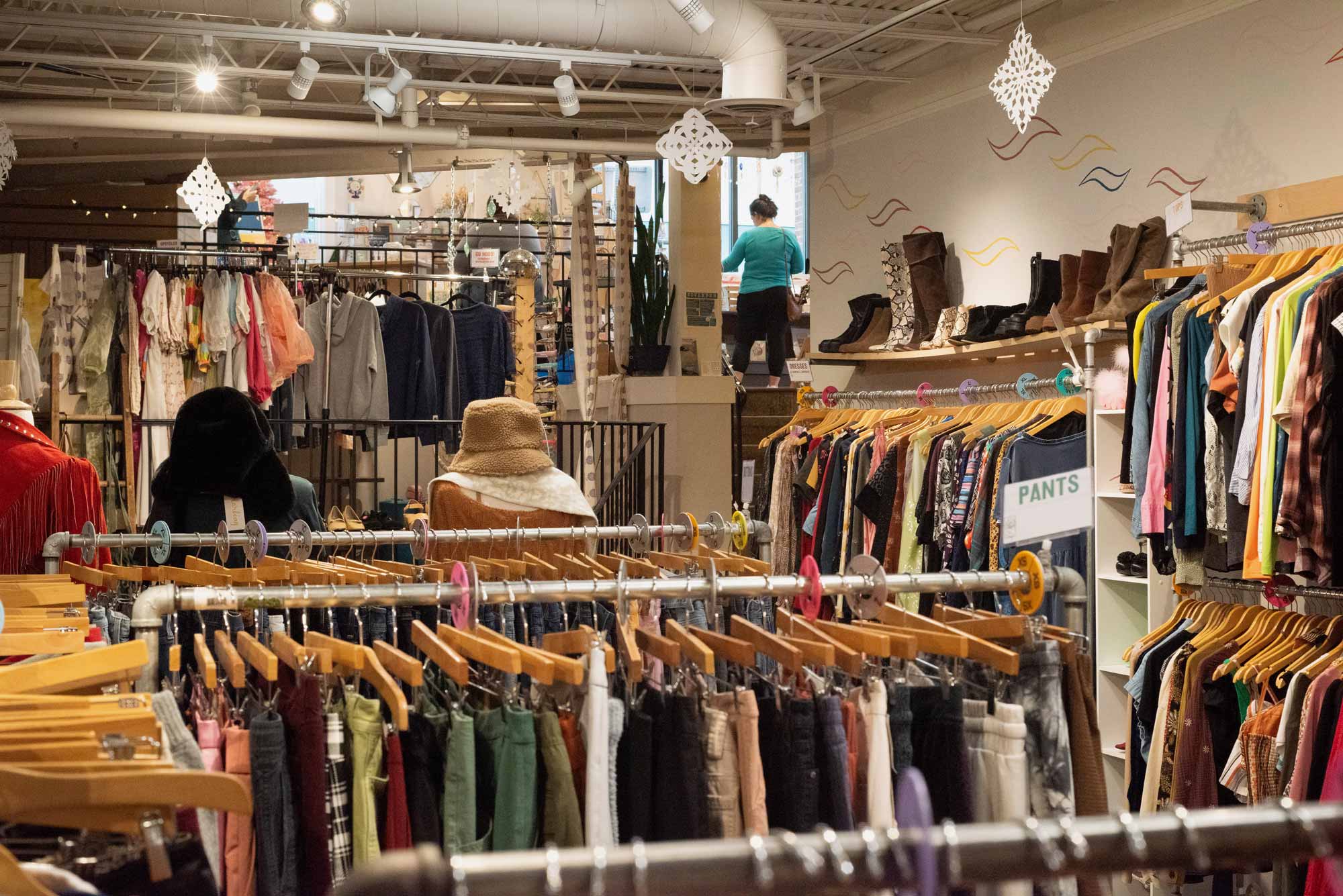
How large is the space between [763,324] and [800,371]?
3454 millimetres

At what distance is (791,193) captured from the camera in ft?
53.9

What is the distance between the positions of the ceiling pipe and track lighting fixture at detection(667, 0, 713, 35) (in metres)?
2.60

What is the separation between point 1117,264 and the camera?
543 cm

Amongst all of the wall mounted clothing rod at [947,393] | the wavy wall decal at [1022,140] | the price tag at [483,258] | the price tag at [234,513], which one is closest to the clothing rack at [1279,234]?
the wall mounted clothing rod at [947,393]

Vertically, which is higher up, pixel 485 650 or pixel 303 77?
pixel 303 77

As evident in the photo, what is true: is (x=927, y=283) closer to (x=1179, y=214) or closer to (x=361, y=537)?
(x=1179, y=214)

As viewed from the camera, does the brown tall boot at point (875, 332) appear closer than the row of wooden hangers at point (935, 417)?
No

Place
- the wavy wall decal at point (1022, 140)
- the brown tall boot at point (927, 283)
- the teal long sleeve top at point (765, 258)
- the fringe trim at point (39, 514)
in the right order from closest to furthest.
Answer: the fringe trim at point (39, 514) → the wavy wall decal at point (1022, 140) → the brown tall boot at point (927, 283) → the teal long sleeve top at point (765, 258)

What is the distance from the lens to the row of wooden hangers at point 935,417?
5.37 metres

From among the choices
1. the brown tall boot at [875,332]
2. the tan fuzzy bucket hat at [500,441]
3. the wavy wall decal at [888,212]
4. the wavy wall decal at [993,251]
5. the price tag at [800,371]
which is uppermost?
the wavy wall decal at [888,212]

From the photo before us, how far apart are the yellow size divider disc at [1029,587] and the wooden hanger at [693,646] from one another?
0.60 m

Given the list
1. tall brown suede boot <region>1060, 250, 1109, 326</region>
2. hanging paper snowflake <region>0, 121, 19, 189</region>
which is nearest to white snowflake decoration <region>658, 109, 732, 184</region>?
tall brown suede boot <region>1060, 250, 1109, 326</region>

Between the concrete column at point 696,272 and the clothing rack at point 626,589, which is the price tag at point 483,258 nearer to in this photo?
the concrete column at point 696,272

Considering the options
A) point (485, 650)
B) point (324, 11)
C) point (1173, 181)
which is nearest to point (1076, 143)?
point (1173, 181)
